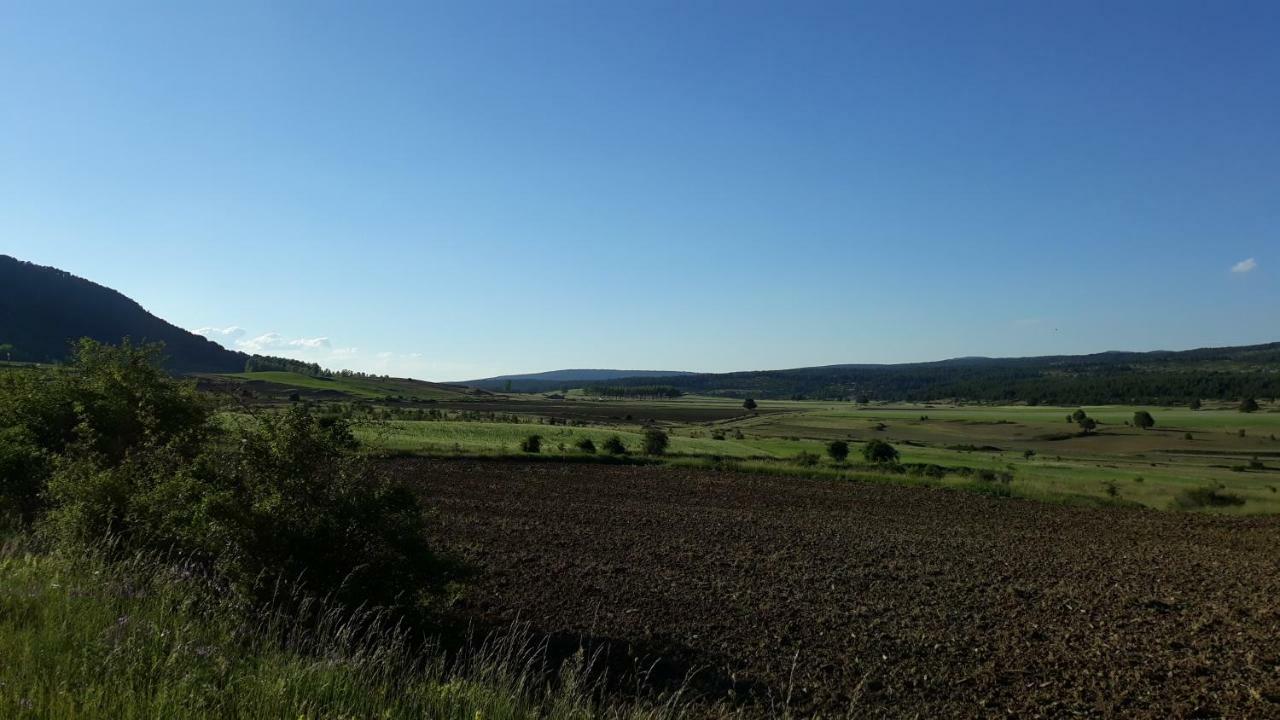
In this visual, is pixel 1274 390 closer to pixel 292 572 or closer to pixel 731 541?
pixel 731 541

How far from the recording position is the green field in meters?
37.8

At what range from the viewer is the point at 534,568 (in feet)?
57.5

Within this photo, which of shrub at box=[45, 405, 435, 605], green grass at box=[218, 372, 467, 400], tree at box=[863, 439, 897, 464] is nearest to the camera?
shrub at box=[45, 405, 435, 605]

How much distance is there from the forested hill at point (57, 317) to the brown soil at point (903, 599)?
163834mm

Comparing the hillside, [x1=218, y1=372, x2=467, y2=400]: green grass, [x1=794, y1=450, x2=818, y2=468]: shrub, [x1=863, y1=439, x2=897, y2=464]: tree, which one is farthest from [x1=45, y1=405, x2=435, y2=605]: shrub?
[x1=218, y1=372, x2=467, y2=400]: green grass

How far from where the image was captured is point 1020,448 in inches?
3014

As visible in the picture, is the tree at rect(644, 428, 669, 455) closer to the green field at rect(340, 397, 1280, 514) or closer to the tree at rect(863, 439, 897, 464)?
the green field at rect(340, 397, 1280, 514)

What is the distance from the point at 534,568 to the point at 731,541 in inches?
279

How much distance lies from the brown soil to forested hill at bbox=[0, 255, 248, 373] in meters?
164

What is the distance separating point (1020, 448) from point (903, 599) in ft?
231

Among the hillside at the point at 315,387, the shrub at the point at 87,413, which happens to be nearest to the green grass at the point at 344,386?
the hillside at the point at 315,387

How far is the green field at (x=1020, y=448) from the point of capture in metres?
37.8

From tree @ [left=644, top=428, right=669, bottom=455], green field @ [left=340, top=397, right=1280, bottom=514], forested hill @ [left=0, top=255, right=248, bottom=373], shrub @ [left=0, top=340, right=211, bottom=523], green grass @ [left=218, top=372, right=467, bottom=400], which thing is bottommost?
green field @ [left=340, top=397, right=1280, bottom=514]

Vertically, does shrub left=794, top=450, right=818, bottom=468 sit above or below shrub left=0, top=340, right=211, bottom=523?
below
